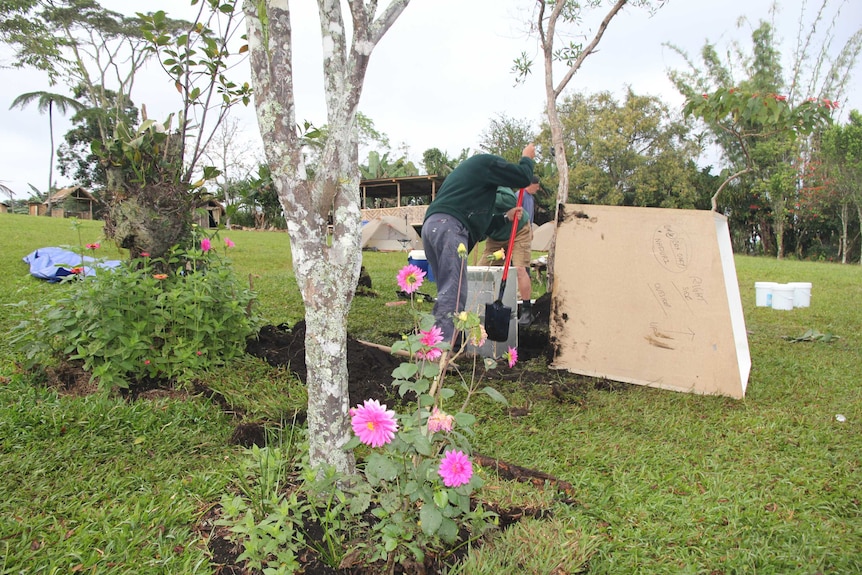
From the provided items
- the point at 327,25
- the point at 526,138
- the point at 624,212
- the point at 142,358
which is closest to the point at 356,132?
the point at 327,25

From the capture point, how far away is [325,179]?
176cm

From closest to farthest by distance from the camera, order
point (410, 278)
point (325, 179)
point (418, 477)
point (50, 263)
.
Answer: point (418, 477) → point (325, 179) → point (410, 278) → point (50, 263)

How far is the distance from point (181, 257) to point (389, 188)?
20042 mm

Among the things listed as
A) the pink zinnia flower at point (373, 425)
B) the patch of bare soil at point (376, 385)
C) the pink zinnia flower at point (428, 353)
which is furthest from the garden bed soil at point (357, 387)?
the pink zinnia flower at point (428, 353)

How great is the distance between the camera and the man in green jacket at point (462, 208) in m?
4.13

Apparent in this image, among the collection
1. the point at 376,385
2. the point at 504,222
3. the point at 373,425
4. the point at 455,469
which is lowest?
the point at 376,385

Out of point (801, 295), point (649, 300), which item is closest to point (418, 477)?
point (649, 300)

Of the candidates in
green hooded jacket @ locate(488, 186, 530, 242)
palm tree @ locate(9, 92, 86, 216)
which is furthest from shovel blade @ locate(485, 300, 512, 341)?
palm tree @ locate(9, 92, 86, 216)

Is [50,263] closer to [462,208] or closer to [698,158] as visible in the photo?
[462,208]

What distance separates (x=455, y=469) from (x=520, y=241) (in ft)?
15.1

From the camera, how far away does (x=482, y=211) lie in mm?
4406

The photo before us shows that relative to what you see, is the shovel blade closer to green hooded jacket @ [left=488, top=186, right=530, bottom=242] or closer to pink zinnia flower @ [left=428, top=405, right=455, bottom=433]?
green hooded jacket @ [left=488, top=186, right=530, bottom=242]

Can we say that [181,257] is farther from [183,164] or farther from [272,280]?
[272,280]

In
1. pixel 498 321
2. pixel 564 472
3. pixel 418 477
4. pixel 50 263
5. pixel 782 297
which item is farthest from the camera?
pixel 782 297
